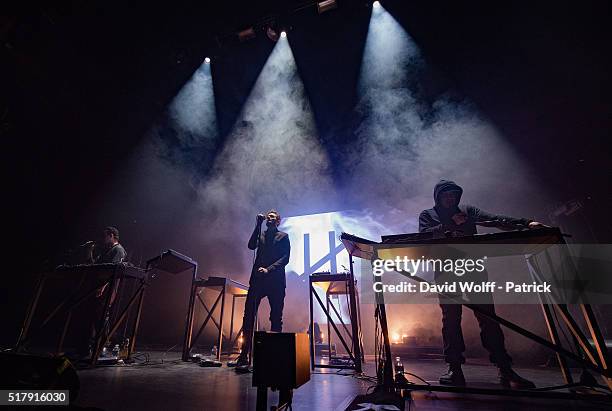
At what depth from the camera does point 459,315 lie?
2316mm

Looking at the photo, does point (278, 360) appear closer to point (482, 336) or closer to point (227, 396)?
point (227, 396)

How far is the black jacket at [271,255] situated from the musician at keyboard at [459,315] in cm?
171

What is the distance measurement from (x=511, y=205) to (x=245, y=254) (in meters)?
5.75

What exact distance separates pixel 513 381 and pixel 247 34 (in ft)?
24.9

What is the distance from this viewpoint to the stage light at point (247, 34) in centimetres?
623

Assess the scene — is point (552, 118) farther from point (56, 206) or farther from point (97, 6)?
point (56, 206)

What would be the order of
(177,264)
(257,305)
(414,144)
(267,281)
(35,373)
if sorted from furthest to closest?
(414,144), (177,264), (267,281), (257,305), (35,373)

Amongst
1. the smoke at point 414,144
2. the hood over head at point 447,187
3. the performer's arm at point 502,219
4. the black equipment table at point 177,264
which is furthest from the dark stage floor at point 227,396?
the smoke at point 414,144

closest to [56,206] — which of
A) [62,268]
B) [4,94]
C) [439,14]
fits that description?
[4,94]

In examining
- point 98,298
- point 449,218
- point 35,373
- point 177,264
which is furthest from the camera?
point 98,298

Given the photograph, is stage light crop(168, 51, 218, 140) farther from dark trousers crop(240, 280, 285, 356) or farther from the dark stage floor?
the dark stage floor

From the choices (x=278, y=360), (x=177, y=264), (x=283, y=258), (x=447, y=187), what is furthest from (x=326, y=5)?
(x=278, y=360)

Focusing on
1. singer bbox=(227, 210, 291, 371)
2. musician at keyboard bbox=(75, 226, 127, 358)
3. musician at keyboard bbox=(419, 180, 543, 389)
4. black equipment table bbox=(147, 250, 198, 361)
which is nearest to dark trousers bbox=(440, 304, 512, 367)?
musician at keyboard bbox=(419, 180, 543, 389)

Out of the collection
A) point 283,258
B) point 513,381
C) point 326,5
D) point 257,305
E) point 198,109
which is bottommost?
point 513,381
